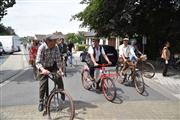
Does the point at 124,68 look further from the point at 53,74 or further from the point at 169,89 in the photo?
the point at 53,74

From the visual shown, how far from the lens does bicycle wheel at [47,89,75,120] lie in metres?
8.06

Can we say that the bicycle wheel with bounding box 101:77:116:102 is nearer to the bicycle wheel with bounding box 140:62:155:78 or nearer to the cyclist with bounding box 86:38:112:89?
the cyclist with bounding box 86:38:112:89

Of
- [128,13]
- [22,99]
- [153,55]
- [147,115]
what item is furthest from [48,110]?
[153,55]

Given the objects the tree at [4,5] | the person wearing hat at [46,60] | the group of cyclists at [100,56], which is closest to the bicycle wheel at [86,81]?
the group of cyclists at [100,56]

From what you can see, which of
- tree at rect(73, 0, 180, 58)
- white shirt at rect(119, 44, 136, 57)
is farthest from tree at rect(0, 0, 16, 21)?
white shirt at rect(119, 44, 136, 57)

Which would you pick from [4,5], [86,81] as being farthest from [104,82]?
[4,5]

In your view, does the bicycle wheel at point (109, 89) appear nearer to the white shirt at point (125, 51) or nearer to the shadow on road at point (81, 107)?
the shadow on road at point (81, 107)

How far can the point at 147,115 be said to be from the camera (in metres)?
8.66

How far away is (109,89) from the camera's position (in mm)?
10766

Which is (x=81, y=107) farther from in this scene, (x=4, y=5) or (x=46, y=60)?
(x=4, y=5)

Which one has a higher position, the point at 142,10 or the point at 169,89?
the point at 142,10

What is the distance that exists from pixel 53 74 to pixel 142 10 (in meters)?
13.8

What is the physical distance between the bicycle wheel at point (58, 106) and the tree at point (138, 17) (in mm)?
12662

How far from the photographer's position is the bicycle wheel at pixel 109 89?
1050 cm
